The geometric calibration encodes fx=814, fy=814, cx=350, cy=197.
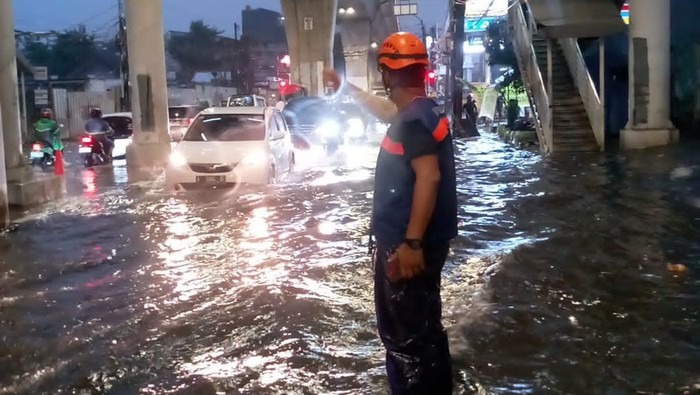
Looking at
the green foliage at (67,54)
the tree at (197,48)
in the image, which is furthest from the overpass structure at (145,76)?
the tree at (197,48)

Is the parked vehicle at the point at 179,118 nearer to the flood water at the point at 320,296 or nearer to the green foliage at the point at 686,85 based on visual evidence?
the flood water at the point at 320,296

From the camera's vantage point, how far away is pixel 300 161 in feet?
71.0

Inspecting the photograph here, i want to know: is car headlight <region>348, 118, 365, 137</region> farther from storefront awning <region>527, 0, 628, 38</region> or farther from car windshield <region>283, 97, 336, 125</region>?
storefront awning <region>527, 0, 628, 38</region>

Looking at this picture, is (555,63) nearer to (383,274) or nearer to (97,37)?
(383,274)

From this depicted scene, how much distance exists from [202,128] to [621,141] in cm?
1074

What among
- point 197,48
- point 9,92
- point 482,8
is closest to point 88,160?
point 9,92

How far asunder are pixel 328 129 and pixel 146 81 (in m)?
5.77

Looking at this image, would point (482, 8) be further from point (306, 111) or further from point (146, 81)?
point (146, 81)

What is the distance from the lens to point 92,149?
2089 centimetres

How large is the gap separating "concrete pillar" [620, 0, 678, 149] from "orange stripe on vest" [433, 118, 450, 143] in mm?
16717

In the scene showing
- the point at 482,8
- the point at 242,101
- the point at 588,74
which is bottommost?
the point at 242,101

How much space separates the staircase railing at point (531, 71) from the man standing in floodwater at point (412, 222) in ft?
57.4

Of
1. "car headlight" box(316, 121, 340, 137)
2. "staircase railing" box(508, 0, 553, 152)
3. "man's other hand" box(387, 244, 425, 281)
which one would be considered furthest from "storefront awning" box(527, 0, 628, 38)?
"man's other hand" box(387, 244, 425, 281)

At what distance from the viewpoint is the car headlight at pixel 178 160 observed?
44.8ft
